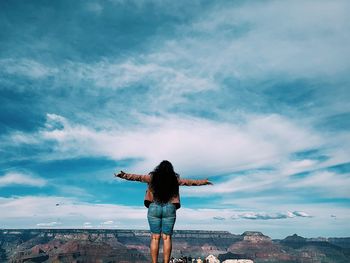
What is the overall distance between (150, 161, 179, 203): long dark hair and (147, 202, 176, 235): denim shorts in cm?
20

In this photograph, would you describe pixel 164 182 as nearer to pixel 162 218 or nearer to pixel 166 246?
pixel 162 218

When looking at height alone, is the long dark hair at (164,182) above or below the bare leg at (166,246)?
above

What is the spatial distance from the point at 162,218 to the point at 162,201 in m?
0.50

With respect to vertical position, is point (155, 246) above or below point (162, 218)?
below

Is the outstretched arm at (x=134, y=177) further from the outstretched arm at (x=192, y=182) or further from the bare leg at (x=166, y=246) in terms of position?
the bare leg at (x=166, y=246)

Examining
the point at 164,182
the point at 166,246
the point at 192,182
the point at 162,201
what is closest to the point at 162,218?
the point at 162,201

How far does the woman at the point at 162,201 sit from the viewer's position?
10258 mm

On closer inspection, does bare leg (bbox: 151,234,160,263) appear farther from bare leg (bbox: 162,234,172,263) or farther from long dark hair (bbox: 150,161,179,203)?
long dark hair (bbox: 150,161,179,203)

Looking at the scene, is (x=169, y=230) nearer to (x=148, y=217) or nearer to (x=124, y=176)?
(x=148, y=217)

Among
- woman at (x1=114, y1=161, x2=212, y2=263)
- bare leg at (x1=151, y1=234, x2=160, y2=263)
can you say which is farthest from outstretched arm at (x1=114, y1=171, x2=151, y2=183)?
bare leg at (x1=151, y1=234, x2=160, y2=263)

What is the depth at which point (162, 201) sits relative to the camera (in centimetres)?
1033

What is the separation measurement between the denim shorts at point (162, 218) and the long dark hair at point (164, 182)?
20cm

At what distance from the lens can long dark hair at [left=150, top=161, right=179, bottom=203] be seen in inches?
409

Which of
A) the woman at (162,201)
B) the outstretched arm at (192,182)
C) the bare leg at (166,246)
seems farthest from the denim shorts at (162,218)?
the outstretched arm at (192,182)
